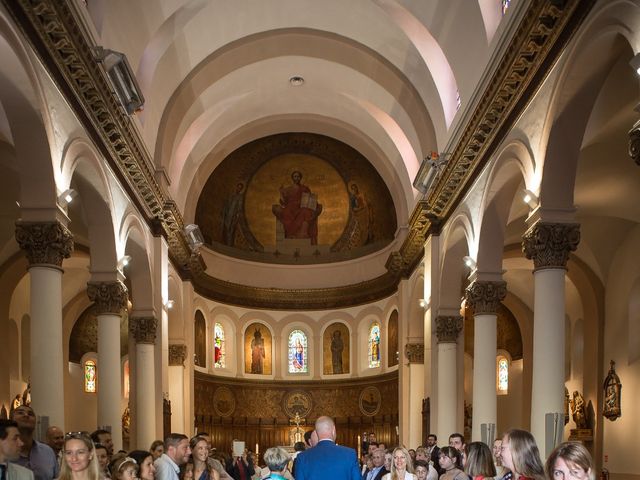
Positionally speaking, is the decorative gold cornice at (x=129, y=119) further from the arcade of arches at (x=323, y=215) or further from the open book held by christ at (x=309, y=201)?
the open book held by christ at (x=309, y=201)

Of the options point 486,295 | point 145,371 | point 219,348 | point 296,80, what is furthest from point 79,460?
point 219,348

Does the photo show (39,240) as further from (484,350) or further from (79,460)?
(484,350)

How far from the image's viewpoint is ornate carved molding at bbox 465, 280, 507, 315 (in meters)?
15.0

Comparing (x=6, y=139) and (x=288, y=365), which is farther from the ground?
(x=6, y=139)

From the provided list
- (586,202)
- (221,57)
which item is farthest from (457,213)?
(221,57)

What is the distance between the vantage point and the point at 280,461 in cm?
671

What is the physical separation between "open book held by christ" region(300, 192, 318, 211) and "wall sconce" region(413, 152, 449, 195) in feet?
40.4

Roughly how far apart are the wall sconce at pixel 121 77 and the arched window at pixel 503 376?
18744mm

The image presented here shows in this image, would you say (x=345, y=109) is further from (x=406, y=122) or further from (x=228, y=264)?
(x=228, y=264)

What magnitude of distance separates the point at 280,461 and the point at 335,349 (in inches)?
940

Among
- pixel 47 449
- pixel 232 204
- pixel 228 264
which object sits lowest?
pixel 47 449

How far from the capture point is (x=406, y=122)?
21.1 m

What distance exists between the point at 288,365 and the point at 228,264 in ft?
14.9

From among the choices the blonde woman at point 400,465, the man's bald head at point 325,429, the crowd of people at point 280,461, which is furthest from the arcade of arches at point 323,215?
the man's bald head at point 325,429
